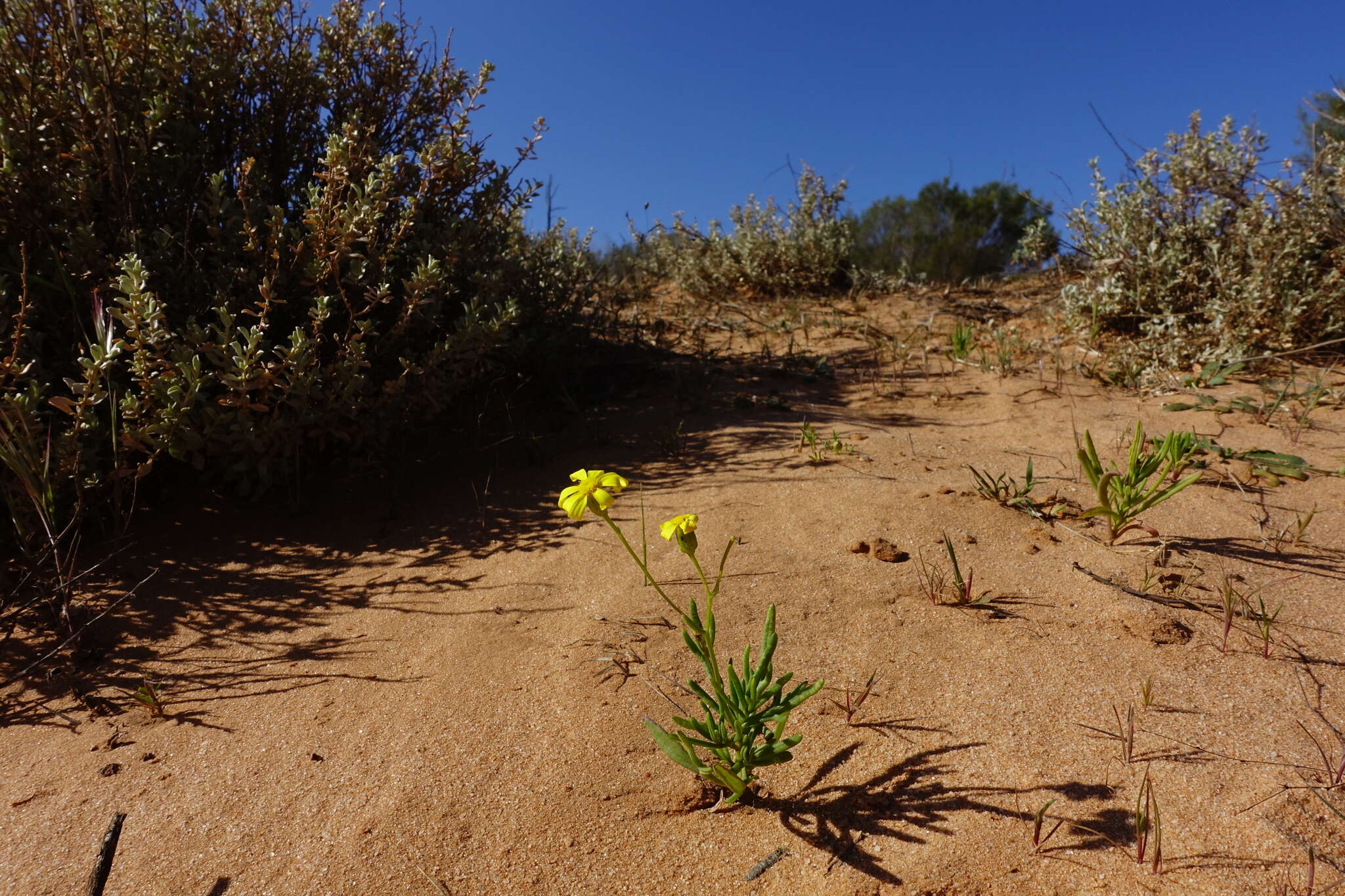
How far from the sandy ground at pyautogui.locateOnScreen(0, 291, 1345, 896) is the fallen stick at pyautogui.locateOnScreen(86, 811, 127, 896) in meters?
0.05

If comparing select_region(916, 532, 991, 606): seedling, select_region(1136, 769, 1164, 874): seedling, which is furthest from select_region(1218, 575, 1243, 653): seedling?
select_region(1136, 769, 1164, 874): seedling

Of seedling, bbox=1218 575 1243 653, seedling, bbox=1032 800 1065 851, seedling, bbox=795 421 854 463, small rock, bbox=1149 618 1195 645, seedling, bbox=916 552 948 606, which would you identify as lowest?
seedling, bbox=1032 800 1065 851

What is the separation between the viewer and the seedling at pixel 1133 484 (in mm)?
2258

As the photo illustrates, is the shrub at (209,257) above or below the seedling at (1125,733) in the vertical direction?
above

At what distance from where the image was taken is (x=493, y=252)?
3.70 m

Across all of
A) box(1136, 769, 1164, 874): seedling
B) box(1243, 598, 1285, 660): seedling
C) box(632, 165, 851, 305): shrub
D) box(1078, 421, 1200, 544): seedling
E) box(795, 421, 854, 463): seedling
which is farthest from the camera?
box(632, 165, 851, 305): shrub

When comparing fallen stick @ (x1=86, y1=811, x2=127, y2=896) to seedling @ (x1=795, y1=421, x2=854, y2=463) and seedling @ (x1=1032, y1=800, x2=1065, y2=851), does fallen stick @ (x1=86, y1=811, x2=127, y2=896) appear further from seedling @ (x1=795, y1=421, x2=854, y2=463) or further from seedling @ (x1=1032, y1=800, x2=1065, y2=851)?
seedling @ (x1=795, y1=421, x2=854, y2=463)

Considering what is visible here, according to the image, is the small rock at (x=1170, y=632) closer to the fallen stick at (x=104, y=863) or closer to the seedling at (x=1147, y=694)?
the seedling at (x=1147, y=694)

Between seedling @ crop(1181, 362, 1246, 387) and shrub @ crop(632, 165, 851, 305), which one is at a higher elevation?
shrub @ crop(632, 165, 851, 305)

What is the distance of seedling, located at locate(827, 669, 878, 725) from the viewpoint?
5.63ft

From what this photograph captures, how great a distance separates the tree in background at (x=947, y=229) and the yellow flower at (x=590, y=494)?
10.4m

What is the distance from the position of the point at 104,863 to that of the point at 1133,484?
106 inches

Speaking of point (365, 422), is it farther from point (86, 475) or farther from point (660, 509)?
point (660, 509)

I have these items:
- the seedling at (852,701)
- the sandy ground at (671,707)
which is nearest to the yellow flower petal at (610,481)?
the sandy ground at (671,707)
